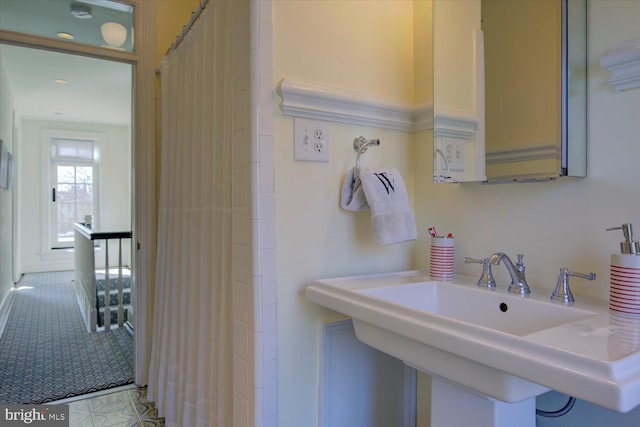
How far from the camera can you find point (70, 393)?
2234 millimetres

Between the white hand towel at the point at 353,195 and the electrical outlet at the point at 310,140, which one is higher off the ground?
the electrical outlet at the point at 310,140

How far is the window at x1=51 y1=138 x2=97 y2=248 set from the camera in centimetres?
664

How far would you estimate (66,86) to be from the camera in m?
4.82

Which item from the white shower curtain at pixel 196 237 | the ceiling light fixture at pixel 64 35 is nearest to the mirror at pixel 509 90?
the white shower curtain at pixel 196 237

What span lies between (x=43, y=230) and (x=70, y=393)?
5377 mm

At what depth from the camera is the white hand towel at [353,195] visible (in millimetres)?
1329

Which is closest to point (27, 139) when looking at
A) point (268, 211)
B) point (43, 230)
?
point (43, 230)

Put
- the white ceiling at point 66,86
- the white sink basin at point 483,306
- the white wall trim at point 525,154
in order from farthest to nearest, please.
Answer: the white ceiling at point 66,86 < the white wall trim at point 525,154 < the white sink basin at point 483,306

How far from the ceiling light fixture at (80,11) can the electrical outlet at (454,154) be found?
7.44 ft

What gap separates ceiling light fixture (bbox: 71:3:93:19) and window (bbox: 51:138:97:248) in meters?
5.23

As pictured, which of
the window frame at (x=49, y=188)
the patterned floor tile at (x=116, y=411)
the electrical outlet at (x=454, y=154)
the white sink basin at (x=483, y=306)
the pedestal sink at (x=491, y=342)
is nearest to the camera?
the pedestal sink at (x=491, y=342)

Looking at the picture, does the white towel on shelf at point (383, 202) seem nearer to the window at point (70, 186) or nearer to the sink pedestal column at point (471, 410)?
the sink pedestal column at point (471, 410)

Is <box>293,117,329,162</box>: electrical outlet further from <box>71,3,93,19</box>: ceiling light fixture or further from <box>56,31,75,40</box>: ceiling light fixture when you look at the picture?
<box>71,3,93,19</box>: ceiling light fixture

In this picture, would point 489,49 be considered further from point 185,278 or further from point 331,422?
point 185,278
